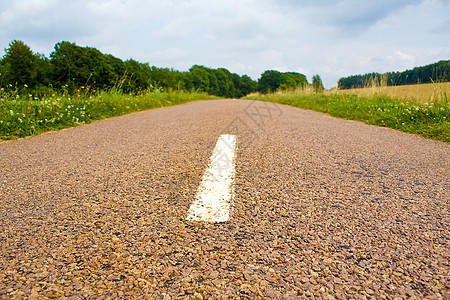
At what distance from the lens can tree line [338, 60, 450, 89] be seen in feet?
21.6

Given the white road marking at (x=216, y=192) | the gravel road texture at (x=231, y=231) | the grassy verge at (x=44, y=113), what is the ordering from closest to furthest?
the gravel road texture at (x=231, y=231)
the white road marking at (x=216, y=192)
the grassy verge at (x=44, y=113)

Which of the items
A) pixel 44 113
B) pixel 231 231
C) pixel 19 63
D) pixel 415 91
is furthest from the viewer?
pixel 19 63

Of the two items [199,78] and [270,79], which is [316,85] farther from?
[270,79]

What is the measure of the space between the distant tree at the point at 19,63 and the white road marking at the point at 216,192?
51.8 feet

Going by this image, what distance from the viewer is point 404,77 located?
895 cm

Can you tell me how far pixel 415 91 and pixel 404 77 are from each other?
156 centimetres

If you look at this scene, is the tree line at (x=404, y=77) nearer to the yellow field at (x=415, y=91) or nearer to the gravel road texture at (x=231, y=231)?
the yellow field at (x=415, y=91)

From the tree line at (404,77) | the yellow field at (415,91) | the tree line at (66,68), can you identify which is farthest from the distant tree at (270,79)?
the yellow field at (415,91)

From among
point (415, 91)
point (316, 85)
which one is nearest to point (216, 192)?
point (415, 91)

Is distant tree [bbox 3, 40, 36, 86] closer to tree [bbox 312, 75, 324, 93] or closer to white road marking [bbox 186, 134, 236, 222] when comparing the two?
tree [bbox 312, 75, 324, 93]

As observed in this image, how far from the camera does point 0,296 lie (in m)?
0.93

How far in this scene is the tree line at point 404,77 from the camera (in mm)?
6590

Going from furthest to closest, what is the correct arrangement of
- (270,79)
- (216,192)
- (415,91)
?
(270,79) → (415,91) → (216,192)

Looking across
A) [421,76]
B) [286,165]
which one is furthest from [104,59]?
[286,165]
